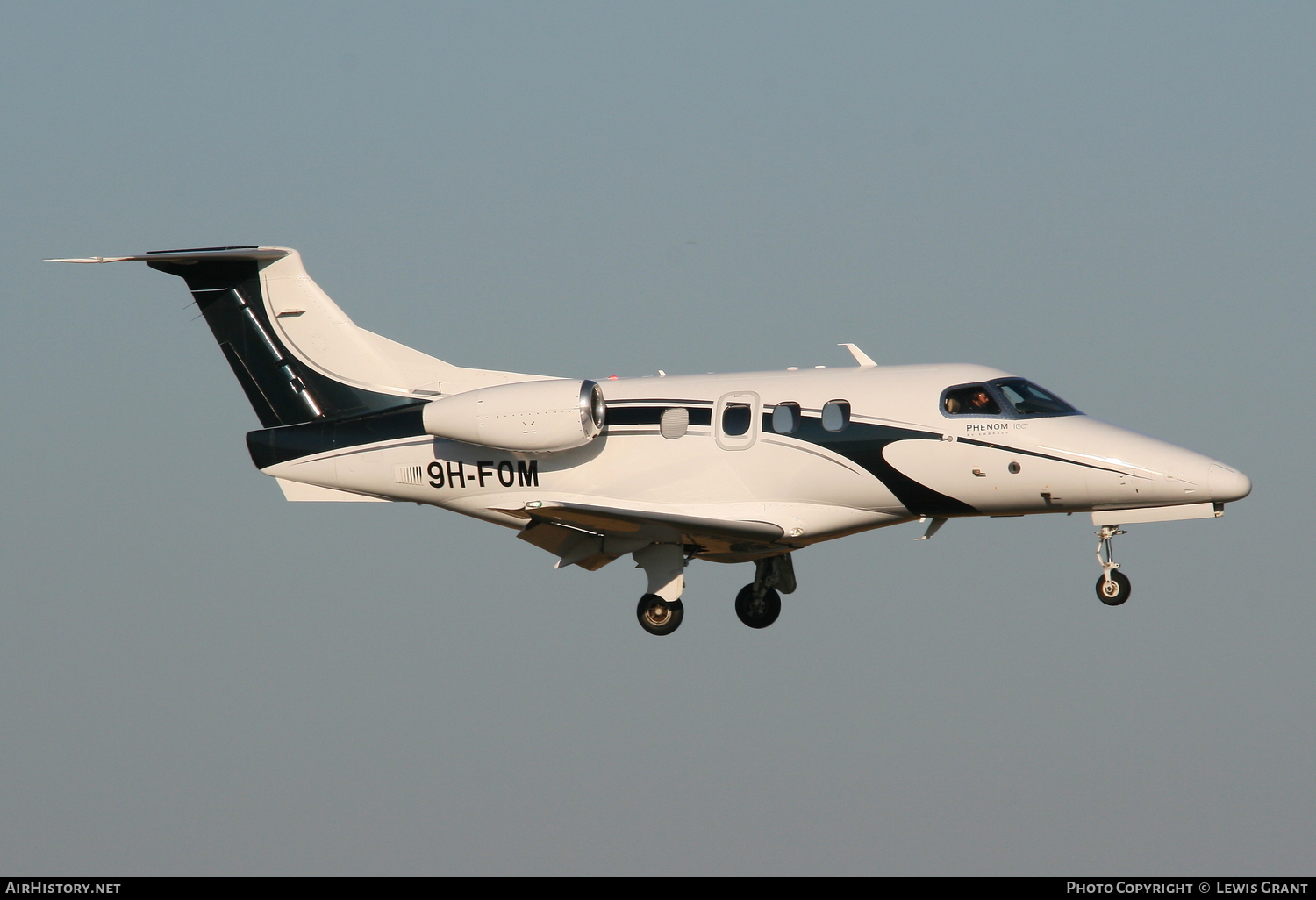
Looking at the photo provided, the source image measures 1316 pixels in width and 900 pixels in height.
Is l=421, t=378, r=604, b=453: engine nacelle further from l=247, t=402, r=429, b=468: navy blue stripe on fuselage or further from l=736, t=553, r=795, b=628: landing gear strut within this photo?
l=736, t=553, r=795, b=628: landing gear strut

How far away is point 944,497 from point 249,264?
10.9 metres

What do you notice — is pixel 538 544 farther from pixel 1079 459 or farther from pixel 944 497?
pixel 1079 459

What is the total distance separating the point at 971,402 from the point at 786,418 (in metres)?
2.44

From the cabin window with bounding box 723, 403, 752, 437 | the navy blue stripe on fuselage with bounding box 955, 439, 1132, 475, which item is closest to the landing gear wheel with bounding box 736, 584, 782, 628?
the cabin window with bounding box 723, 403, 752, 437

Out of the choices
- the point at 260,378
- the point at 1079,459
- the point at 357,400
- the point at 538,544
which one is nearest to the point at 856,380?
the point at 1079,459

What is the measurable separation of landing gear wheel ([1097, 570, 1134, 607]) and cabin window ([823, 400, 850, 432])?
386 centimetres

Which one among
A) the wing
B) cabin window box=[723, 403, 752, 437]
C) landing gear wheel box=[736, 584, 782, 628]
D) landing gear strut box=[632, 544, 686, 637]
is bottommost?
landing gear wheel box=[736, 584, 782, 628]

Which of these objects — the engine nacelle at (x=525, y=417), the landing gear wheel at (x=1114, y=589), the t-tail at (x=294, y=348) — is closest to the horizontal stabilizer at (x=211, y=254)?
the t-tail at (x=294, y=348)

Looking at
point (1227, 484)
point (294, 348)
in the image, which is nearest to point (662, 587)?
point (294, 348)

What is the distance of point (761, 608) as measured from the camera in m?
23.2

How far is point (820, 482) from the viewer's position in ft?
67.3

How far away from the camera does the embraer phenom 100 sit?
19969mm

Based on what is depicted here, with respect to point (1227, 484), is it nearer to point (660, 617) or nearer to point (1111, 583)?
point (1111, 583)

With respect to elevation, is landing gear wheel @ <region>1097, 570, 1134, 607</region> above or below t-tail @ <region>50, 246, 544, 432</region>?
below
